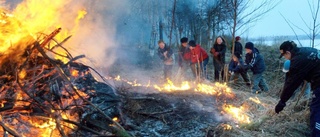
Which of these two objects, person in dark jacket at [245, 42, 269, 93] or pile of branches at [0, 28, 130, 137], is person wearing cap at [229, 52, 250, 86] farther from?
pile of branches at [0, 28, 130, 137]

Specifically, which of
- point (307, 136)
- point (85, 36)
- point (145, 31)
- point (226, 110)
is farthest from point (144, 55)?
point (307, 136)

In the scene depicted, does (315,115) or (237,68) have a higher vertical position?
(237,68)

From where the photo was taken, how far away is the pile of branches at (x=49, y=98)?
352 cm

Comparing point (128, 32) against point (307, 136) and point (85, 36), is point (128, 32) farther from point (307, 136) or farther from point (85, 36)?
point (307, 136)

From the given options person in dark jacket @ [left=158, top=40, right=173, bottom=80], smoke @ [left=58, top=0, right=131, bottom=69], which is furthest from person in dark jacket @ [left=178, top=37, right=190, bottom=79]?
smoke @ [left=58, top=0, right=131, bottom=69]

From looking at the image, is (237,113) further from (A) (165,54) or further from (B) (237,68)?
(A) (165,54)

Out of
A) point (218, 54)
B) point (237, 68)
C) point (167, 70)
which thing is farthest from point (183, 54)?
point (237, 68)

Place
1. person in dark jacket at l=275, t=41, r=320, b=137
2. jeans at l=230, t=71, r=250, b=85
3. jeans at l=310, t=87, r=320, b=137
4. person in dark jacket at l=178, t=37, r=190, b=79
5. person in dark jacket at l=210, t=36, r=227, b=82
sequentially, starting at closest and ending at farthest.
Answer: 1. jeans at l=310, t=87, r=320, b=137
2. person in dark jacket at l=275, t=41, r=320, b=137
3. jeans at l=230, t=71, r=250, b=85
4. person in dark jacket at l=178, t=37, r=190, b=79
5. person in dark jacket at l=210, t=36, r=227, b=82

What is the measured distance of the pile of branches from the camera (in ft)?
11.5

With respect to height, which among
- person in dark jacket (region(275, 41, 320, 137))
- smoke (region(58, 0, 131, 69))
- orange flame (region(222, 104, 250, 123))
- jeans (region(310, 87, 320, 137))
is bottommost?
orange flame (region(222, 104, 250, 123))

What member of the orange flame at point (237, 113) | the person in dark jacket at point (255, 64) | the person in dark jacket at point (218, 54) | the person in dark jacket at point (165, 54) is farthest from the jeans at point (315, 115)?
the person in dark jacket at point (165, 54)

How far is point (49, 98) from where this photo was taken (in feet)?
13.7

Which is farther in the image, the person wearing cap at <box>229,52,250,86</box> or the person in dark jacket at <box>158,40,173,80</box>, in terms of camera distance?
the person in dark jacket at <box>158,40,173,80</box>

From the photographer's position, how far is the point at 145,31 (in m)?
27.7
